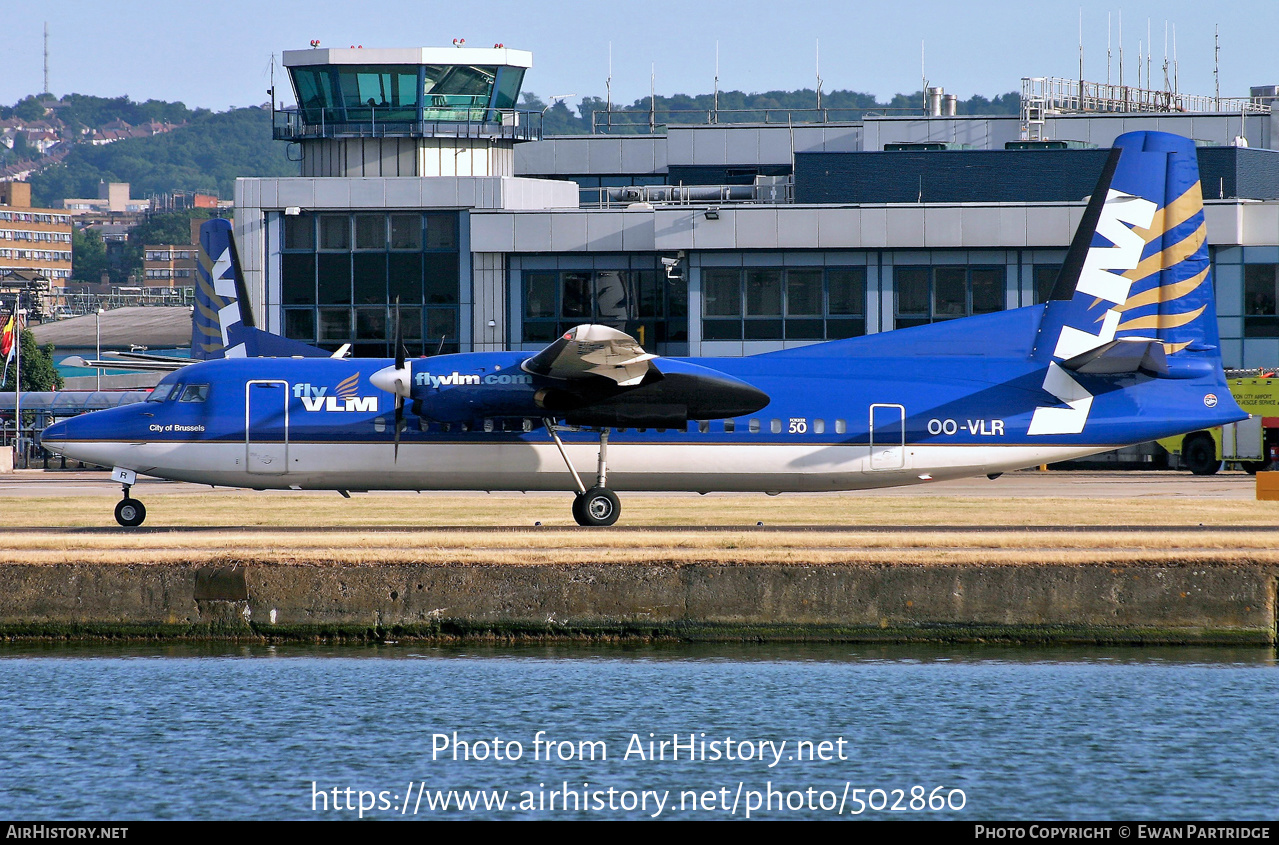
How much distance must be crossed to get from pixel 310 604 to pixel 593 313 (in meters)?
40.8

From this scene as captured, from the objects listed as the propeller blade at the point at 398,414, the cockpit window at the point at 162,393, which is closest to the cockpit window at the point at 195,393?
the cockpit window at the point at 162,393

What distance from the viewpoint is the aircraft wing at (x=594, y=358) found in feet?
85.9

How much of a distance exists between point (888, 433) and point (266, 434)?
42.3 ft

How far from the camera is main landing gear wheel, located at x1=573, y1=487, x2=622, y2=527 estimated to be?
94.1ft

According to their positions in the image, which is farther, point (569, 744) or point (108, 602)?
point (108, 602)

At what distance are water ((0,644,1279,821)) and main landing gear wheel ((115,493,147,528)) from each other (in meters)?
6.76

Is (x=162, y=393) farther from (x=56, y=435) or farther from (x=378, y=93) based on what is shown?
(x=378, y=93)

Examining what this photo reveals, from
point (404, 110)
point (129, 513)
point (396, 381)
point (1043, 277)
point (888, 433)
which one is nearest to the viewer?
point (396, 381)

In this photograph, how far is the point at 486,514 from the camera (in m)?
34.2

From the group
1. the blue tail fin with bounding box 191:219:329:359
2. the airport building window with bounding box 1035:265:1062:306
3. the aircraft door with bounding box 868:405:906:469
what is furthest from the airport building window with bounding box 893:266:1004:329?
the aircraft door with bounding box 868:405:906:469

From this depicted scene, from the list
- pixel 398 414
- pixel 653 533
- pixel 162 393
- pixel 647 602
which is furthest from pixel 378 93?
pixel 647 602

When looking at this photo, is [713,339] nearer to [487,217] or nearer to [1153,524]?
[487,217]

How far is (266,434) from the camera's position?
94.4 ft

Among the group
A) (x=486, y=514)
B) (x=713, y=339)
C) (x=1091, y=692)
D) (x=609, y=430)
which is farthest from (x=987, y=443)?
(x=713, y=339)
